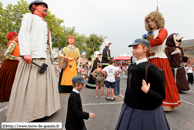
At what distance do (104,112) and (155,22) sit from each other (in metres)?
2.80

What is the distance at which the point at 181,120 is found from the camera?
3.00 meters

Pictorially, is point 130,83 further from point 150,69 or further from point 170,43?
point 170,43

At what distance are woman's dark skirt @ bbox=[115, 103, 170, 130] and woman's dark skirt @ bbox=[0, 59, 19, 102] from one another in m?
3.89

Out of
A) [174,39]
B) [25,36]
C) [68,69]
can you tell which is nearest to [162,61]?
[174,39]

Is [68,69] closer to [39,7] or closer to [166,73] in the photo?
[39,7]

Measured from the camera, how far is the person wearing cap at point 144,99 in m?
1.55

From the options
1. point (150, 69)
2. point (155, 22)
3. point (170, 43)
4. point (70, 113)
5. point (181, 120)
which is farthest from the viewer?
point (170, 43)

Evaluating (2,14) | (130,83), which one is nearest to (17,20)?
(2,14)

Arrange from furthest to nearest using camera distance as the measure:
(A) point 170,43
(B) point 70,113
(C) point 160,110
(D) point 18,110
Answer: (A) point 170,43 → (D) point 18,110 → (B) point 70,113 → (C) point 160,110

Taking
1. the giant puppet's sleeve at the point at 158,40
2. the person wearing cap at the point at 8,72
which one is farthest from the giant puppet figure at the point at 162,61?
the person wearing cap at the point at 8,72

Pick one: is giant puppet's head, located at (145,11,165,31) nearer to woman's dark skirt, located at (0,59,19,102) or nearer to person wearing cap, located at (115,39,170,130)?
person wearing cap, located at (115,39,170,130)

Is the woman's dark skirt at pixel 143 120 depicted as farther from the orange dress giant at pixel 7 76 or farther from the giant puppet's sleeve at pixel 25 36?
the orange dress giant at pixel 7 76

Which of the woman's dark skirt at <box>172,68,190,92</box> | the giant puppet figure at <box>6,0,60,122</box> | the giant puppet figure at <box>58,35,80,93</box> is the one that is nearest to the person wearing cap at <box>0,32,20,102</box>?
the giant puppet figure at <box>6,0,60,122</box>

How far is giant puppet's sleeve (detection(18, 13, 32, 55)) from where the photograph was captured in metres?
2.66
